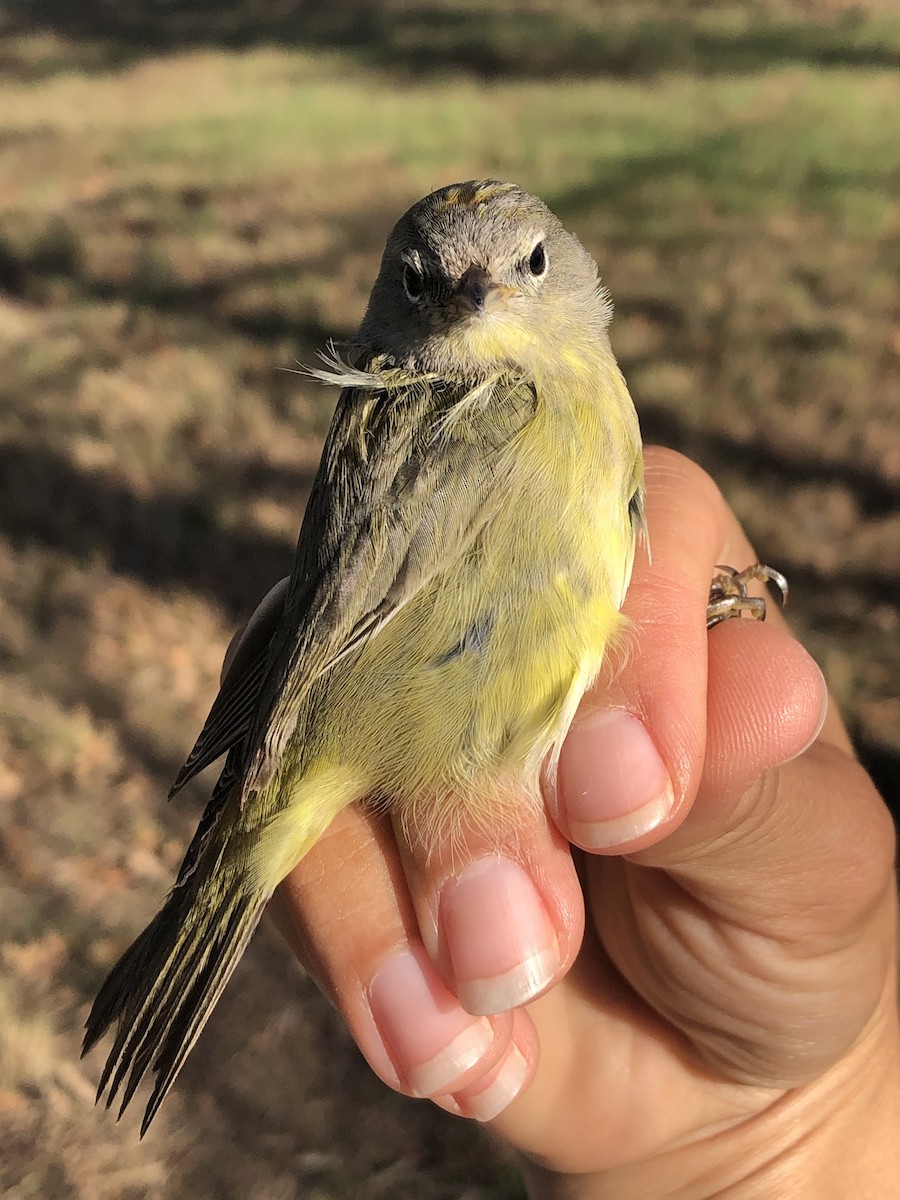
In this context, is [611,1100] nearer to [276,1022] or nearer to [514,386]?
[276,1022]

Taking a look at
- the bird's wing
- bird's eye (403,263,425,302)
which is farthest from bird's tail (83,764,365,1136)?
bird's eye (403,263,425,302)

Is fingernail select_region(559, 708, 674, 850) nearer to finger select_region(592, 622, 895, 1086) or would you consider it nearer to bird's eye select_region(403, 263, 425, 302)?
finger select_region(592, 622, 895, 1086)

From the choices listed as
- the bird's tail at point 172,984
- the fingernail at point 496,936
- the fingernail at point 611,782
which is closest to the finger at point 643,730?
the fingernail at point 611,782

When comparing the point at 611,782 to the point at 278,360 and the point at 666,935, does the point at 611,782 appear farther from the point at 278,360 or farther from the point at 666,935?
the point at 278,360

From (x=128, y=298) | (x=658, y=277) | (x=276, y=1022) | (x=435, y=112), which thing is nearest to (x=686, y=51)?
(x=435, y=112)

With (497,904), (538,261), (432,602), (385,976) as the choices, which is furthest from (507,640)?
(538,261)
